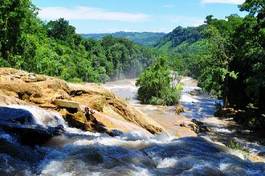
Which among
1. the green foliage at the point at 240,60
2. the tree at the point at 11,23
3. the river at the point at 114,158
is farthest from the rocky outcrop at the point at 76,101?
the tree at the point at 11,23

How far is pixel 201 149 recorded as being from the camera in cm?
2481

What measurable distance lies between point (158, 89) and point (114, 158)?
223ft

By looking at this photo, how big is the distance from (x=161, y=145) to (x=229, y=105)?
45594mm

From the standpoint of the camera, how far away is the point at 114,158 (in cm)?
2041

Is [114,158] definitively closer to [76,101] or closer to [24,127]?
[24,127]

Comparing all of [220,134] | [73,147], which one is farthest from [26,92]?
[220,134]

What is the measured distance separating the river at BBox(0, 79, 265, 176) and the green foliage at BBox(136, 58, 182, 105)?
193 ft

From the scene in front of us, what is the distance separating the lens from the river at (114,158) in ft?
60.4

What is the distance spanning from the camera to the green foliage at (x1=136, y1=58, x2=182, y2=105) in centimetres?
8538

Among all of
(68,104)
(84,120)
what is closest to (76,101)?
(68,104)

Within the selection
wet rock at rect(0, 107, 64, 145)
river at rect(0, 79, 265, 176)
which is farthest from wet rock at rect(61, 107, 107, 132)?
wet rock at rect(0, 107, 64, 145)

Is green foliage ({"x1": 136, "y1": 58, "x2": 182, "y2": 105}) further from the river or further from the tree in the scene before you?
the river

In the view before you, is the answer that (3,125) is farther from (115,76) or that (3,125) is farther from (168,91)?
(115,76)

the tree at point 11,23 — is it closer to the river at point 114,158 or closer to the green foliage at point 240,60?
the green foliage at point 240,60
